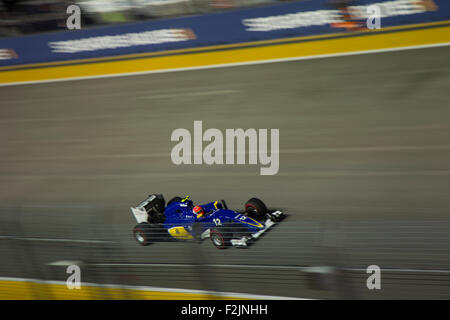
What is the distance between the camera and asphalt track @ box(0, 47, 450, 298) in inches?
158

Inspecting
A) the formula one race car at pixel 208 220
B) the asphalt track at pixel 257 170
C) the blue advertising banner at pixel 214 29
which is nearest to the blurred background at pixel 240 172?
the asphalt track at pixel 257 170

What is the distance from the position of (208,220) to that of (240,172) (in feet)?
6.79

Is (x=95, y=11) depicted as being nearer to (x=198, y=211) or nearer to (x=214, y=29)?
(x=214, y=29)

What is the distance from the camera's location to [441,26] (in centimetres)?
991

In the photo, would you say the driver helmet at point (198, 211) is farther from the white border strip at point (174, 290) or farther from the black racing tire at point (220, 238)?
the white border strip at point (174, 290)

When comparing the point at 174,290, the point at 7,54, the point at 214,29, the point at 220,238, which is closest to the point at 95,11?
the point at 7,54

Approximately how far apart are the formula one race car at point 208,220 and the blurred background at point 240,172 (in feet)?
0.64

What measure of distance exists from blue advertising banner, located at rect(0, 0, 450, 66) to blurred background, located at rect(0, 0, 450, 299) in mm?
327

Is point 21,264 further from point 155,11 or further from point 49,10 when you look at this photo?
point 49,10

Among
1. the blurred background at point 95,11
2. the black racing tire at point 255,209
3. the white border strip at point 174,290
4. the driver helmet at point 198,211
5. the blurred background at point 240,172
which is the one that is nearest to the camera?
the blurred background at point 240,172

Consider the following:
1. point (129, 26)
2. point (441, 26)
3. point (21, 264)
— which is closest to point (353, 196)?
point (21, 264)

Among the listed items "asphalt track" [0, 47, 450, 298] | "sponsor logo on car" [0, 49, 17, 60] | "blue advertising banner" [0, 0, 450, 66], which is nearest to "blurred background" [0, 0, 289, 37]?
"blue advertising banner" [0, 0, 450, 66]

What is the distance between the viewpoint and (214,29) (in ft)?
39.4

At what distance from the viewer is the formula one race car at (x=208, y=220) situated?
572cm
